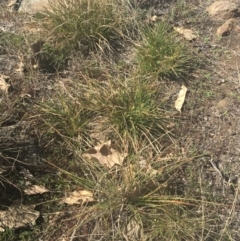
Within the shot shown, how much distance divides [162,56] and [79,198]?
1.29 m

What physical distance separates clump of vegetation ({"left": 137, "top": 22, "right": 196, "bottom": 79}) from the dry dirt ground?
135 millimetres

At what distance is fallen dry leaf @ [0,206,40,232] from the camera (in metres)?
2.38

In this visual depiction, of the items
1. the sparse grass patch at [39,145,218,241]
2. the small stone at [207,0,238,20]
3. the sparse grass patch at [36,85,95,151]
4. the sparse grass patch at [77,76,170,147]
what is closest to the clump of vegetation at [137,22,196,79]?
the sparse grass patch at [77,76,170,147]

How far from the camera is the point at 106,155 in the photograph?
2635mm

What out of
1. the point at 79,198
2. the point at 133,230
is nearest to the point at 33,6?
the point at 79,198

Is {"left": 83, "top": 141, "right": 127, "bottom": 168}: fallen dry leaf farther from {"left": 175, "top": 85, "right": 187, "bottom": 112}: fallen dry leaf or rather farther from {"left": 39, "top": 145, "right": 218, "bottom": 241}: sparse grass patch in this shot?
{"left": 175, "top": 85, "right": 187, "bottom": 112}: fallen dry leaf

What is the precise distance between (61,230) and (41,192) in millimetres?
261

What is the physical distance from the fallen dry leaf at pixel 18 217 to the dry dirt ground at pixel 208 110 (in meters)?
0.06

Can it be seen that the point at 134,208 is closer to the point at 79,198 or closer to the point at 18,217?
the point at 79,198

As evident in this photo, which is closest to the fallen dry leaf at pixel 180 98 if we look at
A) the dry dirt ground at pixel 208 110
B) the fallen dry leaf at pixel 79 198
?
the dry dirt ground at pixel 208 110

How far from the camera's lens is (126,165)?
262cm

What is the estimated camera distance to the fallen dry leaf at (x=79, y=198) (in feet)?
8.10

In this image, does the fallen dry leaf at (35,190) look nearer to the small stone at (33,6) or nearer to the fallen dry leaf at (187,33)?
the small stone at (33,6)

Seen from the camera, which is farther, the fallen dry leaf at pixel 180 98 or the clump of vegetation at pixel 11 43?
the clump of vegetation at pixel 11 43
